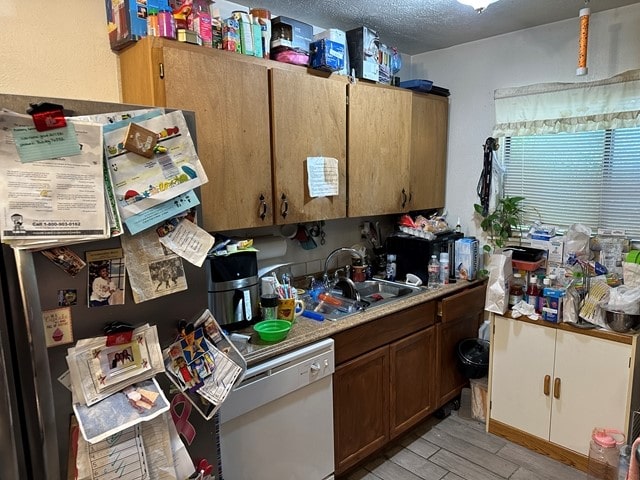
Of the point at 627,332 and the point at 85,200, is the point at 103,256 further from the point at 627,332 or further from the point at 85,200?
the point at 627,332

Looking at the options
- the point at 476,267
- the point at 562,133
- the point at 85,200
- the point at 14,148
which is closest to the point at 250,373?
the point at 85,200

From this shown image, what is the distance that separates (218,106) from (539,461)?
8.35ft

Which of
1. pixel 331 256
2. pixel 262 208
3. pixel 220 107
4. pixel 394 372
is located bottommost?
pixel 394 372

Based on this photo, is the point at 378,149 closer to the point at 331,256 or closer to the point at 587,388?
the point at 331,256

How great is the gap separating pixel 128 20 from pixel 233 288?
3.82 feet

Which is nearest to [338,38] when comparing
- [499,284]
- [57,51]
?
[57,51]

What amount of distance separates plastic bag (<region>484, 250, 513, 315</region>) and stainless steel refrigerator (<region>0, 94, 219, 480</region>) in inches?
80.9

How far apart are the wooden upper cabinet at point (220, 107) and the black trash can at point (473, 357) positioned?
1593mm

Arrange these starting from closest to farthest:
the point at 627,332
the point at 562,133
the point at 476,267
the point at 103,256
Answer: the point at 103,256
the point at 627,332
the point at 562,133
the point at 476,267

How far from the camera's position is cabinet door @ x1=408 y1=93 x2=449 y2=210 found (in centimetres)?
290

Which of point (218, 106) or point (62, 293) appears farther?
point (218, 106)

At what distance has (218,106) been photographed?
184 centimetres

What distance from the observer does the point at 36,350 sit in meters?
1.01

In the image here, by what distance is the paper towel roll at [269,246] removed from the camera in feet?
7.73
